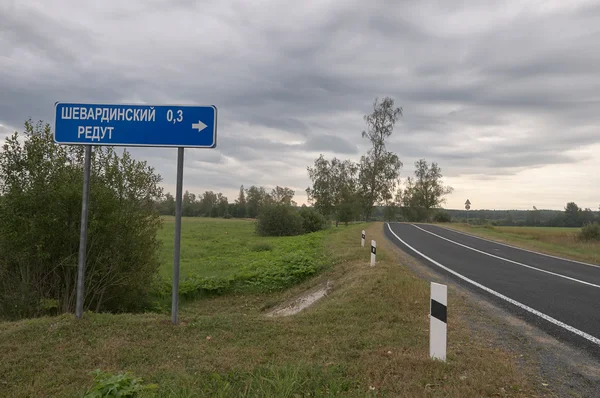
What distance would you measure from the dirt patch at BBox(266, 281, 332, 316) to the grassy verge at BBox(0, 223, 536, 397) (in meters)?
2.38

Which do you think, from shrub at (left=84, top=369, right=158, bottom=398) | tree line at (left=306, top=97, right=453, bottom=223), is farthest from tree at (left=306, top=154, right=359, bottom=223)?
shrub at (left=84, top=369, right=158, bottom=398)

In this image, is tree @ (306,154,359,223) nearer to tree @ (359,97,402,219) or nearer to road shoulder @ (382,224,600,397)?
tree @ (359,97,402,219)

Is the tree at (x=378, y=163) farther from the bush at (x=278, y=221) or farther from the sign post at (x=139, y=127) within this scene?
the sign post at (x=139, y=127)

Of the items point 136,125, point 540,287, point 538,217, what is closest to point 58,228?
point 136,125

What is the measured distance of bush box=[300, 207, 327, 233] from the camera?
44.9m

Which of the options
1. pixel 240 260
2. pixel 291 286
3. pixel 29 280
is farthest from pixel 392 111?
pixel 29 280

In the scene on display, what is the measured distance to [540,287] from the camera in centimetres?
925

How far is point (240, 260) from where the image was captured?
60.1 feet

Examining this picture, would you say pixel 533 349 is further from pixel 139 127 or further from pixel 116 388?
pixel 139 127

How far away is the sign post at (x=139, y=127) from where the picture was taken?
5.59 m

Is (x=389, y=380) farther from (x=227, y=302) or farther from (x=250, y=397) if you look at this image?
(x=227, y=302)

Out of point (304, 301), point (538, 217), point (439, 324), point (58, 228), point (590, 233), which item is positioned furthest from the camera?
point (538, 217)

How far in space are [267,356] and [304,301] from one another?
16.3 feet

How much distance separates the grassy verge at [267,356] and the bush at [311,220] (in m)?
38.1
